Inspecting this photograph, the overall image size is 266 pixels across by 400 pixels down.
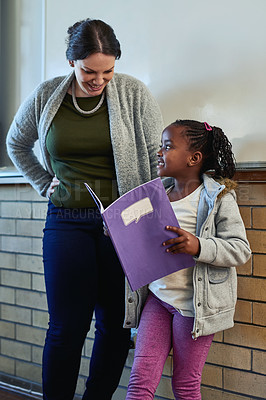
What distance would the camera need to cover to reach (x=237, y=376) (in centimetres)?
173

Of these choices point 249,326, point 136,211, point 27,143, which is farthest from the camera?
point 27,143

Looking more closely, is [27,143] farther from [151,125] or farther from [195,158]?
[195,158]

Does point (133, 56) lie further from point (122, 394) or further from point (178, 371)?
point (122, 394)

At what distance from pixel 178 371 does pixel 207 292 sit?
0.29 m

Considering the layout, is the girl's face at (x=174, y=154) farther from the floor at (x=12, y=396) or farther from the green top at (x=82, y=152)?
the floor at (x=12, y=396)

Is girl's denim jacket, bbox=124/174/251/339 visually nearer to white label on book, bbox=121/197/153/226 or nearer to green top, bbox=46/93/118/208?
white label on book, bbox=121/197/153/226

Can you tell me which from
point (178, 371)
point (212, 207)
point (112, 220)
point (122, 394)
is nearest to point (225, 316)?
point (178, 371)

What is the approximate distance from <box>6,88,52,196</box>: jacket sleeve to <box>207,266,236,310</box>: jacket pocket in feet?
2.72

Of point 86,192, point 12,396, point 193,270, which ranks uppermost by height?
point 86,192

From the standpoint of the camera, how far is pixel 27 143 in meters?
1.87

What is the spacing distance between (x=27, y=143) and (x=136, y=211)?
0.76m

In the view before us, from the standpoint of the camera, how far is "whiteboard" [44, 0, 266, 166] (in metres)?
1.61

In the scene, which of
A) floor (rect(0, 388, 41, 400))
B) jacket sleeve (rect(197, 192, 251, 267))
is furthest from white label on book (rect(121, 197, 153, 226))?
floor (rect(0, 388, 41, 400))

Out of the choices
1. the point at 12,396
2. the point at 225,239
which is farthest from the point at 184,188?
the point at 12,396
